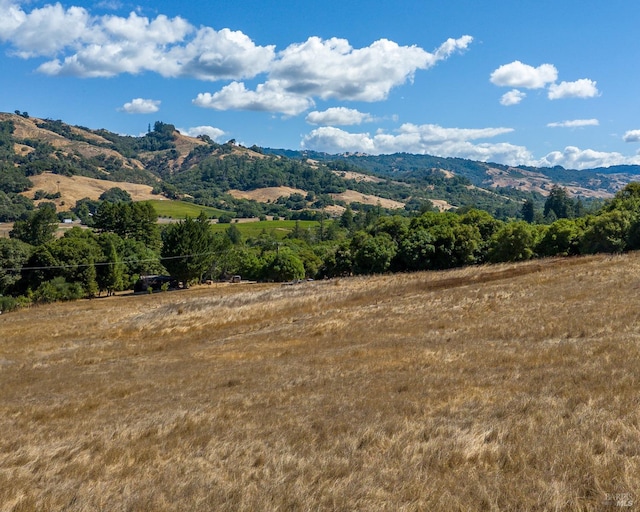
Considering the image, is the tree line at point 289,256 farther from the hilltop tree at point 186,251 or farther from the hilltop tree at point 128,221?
the hilltop tree at point 128,221

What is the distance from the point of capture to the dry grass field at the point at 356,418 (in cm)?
716

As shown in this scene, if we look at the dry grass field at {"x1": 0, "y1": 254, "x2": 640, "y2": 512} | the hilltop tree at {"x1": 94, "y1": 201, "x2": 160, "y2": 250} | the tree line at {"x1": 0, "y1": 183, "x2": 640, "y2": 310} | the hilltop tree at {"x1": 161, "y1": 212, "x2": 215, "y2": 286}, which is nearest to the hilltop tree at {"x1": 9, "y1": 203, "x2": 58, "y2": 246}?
the hilltop tree at {"x1": 94, "y1": 201, "x2": 160, "y2": 250}

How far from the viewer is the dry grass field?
716cm

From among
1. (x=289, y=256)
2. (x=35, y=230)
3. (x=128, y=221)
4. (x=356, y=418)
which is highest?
(x=128, y=221)

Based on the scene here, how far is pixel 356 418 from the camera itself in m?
10.7

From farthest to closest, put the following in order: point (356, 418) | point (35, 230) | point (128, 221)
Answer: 1. point (128, 221)
2. point (35, 230)
3. point (356, 418)

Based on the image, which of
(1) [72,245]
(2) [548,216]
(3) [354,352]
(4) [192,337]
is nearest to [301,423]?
(3) [354,352]

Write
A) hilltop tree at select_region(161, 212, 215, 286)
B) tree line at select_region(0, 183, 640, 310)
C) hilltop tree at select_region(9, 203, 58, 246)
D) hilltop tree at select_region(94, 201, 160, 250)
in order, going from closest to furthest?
1. tree line at select_region(0, 183, 640, 310)
2. hilltop tree at select_region(161, 212, 215, 286)
3. hilltop tree at select_region(9, 203, 58, 246)
4. hilltop tree at select_region(94, 201, 160, 250)

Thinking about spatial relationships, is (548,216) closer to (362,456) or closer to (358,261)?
(358,261)

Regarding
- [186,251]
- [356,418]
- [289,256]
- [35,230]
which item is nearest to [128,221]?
[35,230]

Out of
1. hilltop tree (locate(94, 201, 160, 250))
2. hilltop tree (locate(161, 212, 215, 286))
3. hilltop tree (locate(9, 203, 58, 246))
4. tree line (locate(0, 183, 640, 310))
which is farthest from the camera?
hilltop tree (locate(94, 201, 160, 250))

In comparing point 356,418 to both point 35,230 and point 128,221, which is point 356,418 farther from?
point 35,230

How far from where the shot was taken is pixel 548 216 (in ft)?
602

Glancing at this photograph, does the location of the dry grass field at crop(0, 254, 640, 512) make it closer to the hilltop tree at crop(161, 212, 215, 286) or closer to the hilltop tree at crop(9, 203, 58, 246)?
the hilltop tree at crop(161, 212, 215, 286)
